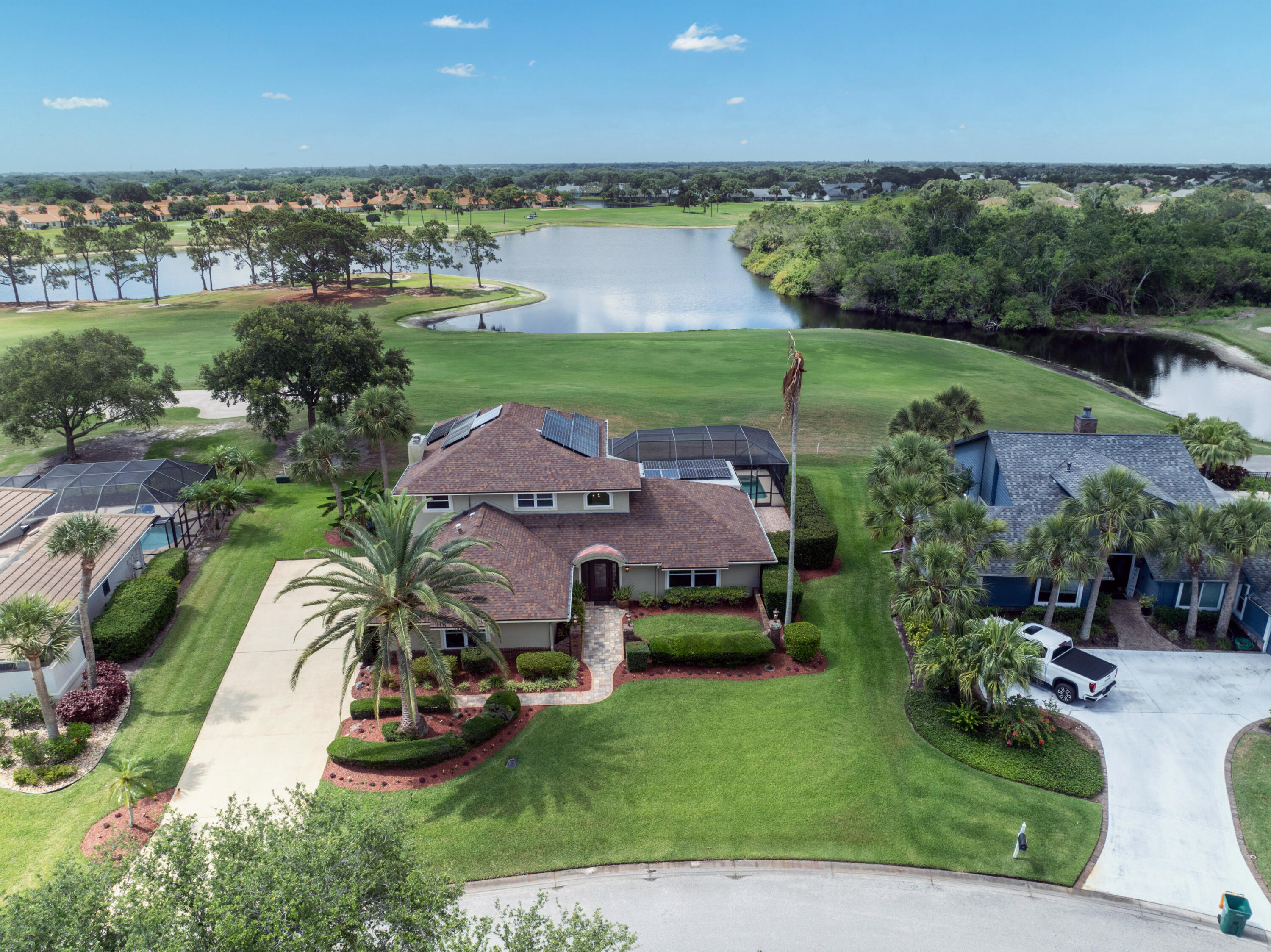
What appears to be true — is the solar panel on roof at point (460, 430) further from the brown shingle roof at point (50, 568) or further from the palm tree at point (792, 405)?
the palm tree at point (792, 405)

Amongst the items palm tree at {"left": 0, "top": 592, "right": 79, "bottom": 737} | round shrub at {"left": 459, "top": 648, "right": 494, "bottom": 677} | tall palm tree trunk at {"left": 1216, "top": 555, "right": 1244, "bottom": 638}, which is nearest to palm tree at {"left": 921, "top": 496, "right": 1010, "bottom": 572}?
tall palm tree trunk at {"left": 1216, "top": 555, "right": 1244, "bottom": 638}

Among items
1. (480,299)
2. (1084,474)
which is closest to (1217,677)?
(1084,474)

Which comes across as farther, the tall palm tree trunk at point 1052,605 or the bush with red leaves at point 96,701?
the tall palm tree trunk at point 1052,605

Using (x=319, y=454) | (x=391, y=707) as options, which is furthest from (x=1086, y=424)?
(x=319, y=454)

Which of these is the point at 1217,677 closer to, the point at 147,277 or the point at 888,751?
the point at 888,751

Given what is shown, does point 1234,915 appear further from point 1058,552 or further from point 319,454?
point 319,454

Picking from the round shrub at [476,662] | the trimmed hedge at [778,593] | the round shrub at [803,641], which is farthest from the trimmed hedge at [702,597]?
the round shrub at [476,662]

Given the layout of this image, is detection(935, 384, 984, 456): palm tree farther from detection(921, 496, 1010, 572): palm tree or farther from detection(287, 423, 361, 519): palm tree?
detection(287, 423, 361, 519): palm tree
